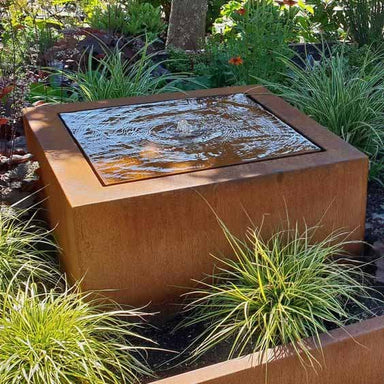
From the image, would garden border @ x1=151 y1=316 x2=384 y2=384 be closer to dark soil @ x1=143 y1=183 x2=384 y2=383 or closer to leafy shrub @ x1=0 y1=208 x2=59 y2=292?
dark soil @ x1=143 y1=183 x2=384 y2=383

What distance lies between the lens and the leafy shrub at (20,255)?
3.62 m

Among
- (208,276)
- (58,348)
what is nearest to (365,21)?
(208,276)

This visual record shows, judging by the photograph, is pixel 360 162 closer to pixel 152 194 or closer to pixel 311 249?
pixel 311 249

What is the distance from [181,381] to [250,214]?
0.97 metres

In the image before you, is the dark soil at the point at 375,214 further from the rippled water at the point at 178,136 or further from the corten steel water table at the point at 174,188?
the rippled water at the point at 178,136

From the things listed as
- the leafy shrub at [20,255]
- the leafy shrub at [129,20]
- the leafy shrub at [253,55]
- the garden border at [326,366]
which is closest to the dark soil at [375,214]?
the garden border at [326,366]

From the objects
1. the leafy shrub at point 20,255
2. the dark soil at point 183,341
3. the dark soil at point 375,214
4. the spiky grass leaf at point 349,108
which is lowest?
the dark soil at point 183,341

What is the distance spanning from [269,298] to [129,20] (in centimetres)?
516

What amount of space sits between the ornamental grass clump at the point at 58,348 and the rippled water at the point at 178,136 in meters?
0.72

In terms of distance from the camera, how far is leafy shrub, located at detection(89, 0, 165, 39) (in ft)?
24.9

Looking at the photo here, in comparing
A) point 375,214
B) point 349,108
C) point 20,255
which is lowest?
point 375,214

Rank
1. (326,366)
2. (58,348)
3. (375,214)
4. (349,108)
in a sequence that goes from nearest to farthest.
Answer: (58,348) → (326,366) → (375,214) → (349,108)

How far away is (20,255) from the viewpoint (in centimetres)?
374

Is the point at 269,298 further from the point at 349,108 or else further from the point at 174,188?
the point at 349,108
